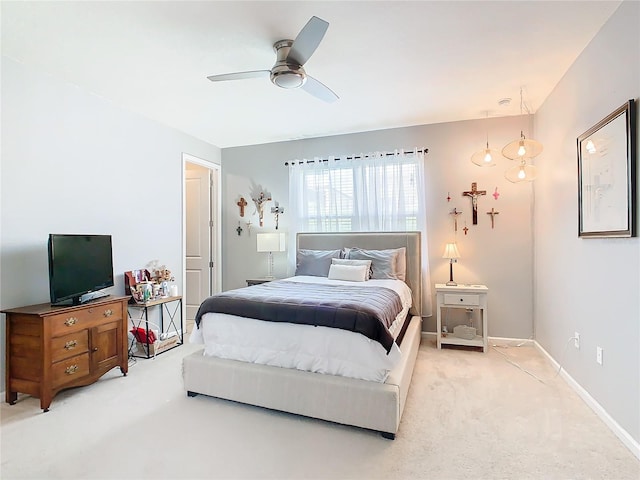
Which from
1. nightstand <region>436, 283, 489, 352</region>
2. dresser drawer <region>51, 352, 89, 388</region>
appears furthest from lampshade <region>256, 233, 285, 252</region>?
dresser drawer <region>51, 352, 89, 388</region>

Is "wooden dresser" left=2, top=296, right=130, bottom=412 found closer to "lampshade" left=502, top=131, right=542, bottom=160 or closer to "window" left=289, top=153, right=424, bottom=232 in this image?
"window" left=289, top=153, right=424, bottom=232

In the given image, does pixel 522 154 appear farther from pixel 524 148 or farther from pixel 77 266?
pixel 77 266

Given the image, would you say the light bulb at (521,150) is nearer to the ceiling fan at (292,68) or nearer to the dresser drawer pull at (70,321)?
the ceiling fan at (292,68)

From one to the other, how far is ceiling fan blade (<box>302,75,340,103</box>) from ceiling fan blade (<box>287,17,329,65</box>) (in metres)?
0.20

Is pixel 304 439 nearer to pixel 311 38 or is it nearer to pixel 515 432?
A: pixel 515 432

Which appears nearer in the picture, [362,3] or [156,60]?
[362,3]

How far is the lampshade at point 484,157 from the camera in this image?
3684mm

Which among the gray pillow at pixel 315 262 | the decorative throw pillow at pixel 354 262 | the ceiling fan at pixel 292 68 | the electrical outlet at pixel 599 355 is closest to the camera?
the ceiling fan at pixel 292 68

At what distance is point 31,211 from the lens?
2.73 meters

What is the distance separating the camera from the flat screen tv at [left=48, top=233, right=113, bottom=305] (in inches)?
101

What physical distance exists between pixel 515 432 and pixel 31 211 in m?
3.86

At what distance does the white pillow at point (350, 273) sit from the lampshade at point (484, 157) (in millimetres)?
1704

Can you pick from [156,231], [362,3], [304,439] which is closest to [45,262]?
[156,231]

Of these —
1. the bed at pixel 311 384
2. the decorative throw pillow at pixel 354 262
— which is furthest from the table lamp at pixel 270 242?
the bed at pixel 311 384
